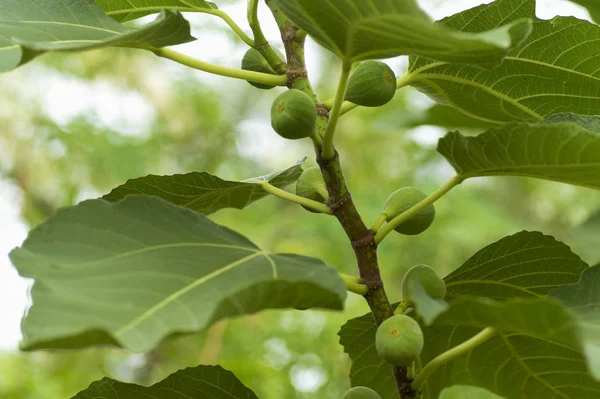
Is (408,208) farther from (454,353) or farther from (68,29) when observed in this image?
(68,29)

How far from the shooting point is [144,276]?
0.81 metres

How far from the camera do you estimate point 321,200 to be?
1.13 metres

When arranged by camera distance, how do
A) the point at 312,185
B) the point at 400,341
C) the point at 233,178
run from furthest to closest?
1. the point at 233,178
2. the point at 312,185
3. the point at 400,341

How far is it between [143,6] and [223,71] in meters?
0.28

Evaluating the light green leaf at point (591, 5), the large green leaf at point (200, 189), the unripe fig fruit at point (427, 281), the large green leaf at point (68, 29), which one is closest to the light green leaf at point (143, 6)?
the large green leaf at point (68, 29)

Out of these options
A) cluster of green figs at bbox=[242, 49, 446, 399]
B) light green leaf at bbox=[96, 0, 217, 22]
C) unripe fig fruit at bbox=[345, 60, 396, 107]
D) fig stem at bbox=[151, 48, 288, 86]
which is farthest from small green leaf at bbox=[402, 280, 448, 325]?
light green leaf at bbox=[96, 0, 217, 22]

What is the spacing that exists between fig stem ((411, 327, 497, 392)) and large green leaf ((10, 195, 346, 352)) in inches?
Answer: 9.5

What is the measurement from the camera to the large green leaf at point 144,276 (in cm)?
71

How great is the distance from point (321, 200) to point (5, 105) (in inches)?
206

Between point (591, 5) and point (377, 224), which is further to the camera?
point (591, 5)

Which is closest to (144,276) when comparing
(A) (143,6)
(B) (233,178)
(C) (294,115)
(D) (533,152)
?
(C) (294,115)

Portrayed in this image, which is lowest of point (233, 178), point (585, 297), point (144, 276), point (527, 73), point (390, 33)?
Answer: point (144, 276)

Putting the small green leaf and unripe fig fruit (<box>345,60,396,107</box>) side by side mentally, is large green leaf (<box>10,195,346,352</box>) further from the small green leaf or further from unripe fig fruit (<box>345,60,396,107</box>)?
unripe fig fruit (<box>345,60,396,107</box>)

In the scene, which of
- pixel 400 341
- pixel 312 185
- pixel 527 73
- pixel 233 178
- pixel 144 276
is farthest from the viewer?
pixel 233 178
